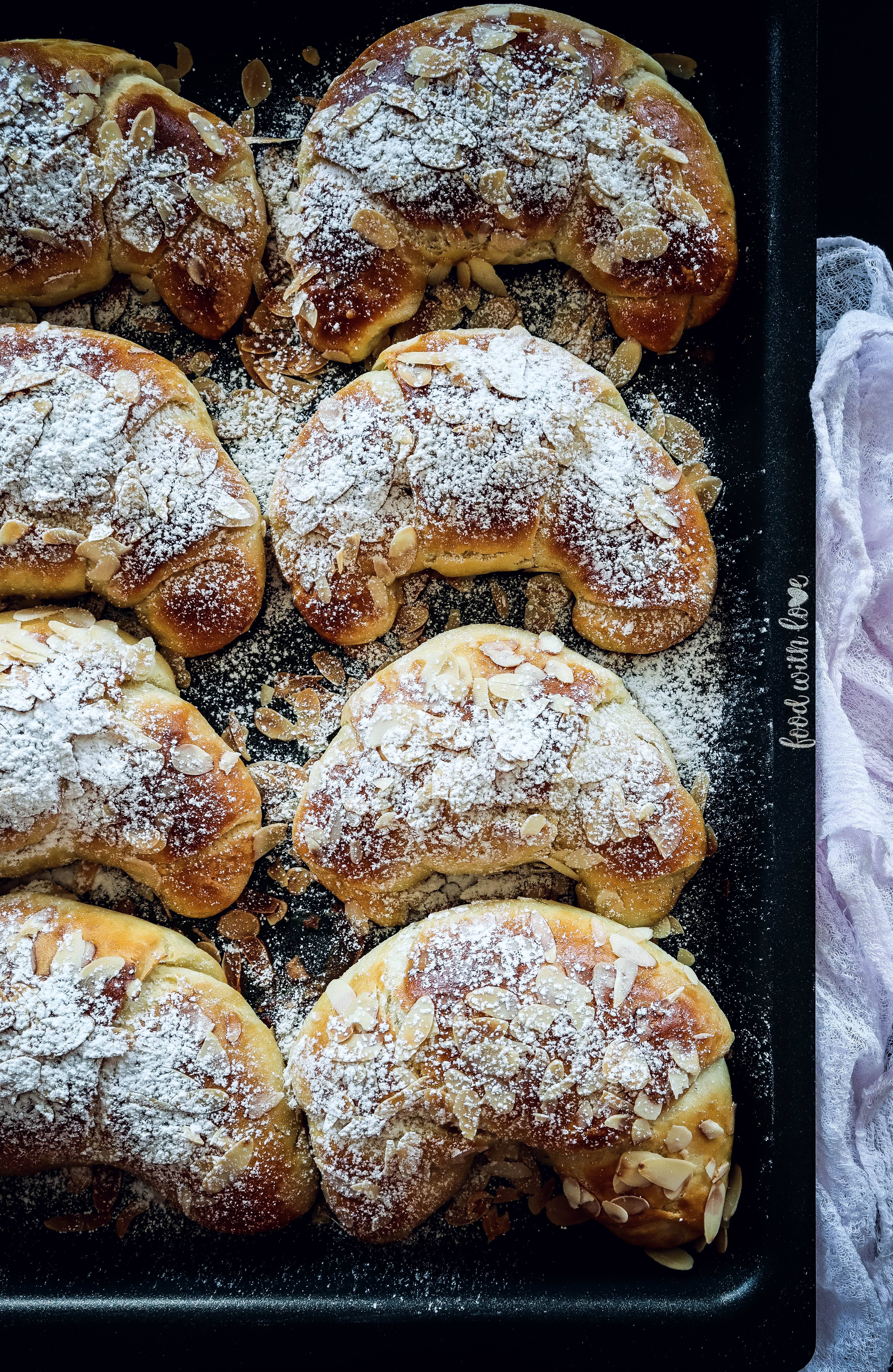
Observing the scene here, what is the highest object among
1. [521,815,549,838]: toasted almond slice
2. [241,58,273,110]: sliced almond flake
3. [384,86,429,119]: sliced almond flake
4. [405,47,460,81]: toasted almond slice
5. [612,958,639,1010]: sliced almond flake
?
[405,47,460,81]: toasted almond slice

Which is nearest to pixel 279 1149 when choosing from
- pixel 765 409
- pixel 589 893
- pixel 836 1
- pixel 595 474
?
pixel 589 893

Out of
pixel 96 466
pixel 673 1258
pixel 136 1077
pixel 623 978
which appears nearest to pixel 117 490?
pixel 96 466

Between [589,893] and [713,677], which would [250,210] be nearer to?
[713,677]

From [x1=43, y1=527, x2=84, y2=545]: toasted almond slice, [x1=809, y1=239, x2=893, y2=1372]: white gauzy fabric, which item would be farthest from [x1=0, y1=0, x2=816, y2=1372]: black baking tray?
[x1=43, y1=527, x2=84, y2=545]: toasted almond slice

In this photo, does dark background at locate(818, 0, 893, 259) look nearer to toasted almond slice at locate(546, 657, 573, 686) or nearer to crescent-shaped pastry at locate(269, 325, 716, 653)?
crescent-shaped pastry at locate(269, 325, 716, 653)

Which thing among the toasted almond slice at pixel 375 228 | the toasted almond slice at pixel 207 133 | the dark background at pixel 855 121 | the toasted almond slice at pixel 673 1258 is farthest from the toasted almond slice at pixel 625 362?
the toasted almond slice at pixel 673 1258

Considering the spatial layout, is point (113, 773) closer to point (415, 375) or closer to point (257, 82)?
point (415, 375)
